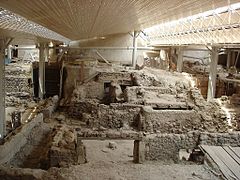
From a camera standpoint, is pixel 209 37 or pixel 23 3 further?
pixel 209 37

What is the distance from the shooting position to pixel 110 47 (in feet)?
89.9

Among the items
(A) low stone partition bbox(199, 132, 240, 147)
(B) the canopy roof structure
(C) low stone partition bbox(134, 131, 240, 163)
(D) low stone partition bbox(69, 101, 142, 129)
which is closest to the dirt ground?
(C) low stone partition bbox(134, 131, 240, 163)

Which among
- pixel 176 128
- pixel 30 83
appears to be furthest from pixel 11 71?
pixel 176 128

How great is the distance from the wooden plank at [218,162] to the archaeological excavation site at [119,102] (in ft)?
0.12

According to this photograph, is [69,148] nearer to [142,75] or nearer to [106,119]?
[106,119]

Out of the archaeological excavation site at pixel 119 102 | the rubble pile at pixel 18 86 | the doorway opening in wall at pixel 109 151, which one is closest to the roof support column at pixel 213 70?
the archaeological excavation site at pixel 119 102

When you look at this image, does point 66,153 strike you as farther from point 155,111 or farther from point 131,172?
point 155,111

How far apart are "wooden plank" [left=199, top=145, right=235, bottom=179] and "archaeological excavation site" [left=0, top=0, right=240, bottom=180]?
1.5 inches

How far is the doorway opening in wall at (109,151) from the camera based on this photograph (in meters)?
11.0

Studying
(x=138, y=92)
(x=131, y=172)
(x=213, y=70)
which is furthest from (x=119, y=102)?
(x=131, y=172)

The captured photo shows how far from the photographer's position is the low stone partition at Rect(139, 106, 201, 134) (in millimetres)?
14102

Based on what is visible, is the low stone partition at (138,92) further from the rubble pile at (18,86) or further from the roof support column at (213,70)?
the rubble pile at (18,86)

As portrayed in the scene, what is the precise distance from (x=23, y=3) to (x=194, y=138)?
21.0ft

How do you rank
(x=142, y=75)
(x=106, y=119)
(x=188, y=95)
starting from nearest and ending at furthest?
(x=106, y=119)
(x=188, y=95)
(x=142, y=75)
